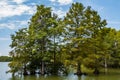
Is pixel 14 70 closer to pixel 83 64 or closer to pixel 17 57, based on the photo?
pixel 17 57

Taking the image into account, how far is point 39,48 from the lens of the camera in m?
43.3

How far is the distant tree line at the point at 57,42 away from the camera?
42.9 m

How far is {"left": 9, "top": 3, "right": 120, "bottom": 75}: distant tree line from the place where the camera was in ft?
141

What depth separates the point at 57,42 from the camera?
4384 centimetres

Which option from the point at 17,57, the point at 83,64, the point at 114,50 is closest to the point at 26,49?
the point at 17,57

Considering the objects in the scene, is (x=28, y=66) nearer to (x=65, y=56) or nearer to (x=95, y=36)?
(x=65, y=56)

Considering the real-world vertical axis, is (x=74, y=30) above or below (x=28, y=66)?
above

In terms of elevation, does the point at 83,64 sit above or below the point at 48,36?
below

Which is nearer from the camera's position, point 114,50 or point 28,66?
point 28,66

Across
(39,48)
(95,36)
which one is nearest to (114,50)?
(95,36)

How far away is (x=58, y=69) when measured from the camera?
44531 mm

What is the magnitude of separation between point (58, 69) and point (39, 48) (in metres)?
4.49

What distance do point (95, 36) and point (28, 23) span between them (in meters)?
10.4

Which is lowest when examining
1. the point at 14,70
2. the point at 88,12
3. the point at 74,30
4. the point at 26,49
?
the point at 14,70
